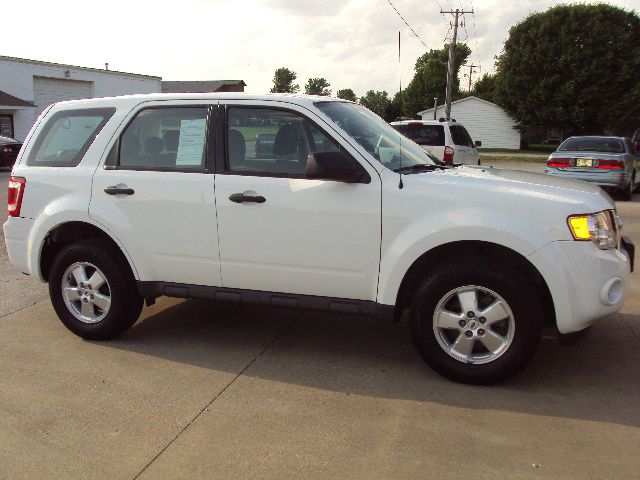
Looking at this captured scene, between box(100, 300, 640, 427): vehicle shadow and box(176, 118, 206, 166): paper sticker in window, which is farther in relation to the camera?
box(176, 118, 206, 166): paper sticker in window

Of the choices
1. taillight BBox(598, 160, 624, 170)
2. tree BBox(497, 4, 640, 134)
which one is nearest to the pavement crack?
taillight BBox(598, 160, 624, 170)

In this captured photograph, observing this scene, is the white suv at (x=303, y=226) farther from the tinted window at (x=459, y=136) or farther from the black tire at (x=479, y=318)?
the tinted window at (x=459, y=136)

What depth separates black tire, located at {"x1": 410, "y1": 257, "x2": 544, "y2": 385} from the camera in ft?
13.0

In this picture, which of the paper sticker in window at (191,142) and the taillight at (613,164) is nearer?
the paper sticker in window at (191,142)

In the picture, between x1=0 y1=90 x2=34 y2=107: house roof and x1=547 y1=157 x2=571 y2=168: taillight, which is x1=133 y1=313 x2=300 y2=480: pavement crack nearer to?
x1=547 y1=157 x2=571 y2=168: taillight

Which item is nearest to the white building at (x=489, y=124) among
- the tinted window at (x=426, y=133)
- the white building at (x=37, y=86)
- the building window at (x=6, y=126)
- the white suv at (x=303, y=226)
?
the white building at (x=37, y=86)

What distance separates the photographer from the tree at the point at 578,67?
43750 millimetres

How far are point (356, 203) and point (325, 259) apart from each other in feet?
1.39

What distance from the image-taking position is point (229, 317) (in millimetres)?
5703

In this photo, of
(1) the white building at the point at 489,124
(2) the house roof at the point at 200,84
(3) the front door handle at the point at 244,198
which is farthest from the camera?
(2) the house roof at the point at 200,84

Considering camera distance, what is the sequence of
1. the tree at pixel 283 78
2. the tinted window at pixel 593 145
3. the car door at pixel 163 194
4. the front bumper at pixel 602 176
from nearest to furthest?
the car door at pixel 163 194
the front bumper at pixel 602 176
the tinted window at pixel 593 145
the tree at pixel 283 78

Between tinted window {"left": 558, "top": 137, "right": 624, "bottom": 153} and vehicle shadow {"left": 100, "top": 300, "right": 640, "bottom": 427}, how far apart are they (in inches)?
406

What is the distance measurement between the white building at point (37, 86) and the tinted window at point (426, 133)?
29.9 meters

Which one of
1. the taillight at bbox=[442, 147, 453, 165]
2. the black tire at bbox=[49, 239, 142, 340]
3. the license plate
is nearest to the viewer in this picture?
the black tire at bbox=[49, 239, 142, 340]
